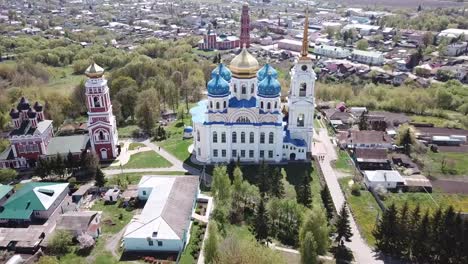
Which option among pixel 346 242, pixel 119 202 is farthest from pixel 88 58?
pixel 346 242

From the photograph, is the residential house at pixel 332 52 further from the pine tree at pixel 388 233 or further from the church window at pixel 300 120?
the pine tree at pixel 388 233

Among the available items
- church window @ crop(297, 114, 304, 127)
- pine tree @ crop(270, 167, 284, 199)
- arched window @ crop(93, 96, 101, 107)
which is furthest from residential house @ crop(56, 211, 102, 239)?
church window @ crop(297, 114, 304, 127)

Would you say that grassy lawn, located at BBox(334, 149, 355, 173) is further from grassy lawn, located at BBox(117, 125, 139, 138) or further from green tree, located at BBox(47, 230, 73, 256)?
green tree, located at BBox(47, 230, 73, 256)

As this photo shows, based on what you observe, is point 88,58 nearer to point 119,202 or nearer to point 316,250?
point 119,202

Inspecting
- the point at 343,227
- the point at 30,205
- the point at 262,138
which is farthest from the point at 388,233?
the point at 30,205

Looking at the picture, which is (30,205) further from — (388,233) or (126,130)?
(388,233)

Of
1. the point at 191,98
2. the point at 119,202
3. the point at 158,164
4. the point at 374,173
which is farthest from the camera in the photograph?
the point at 191,98
